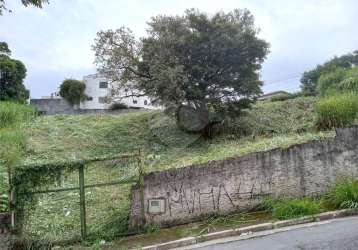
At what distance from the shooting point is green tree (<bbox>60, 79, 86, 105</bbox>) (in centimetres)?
3841

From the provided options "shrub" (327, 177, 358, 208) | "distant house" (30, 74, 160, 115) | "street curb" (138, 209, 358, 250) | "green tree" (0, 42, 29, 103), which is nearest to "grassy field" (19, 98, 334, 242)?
"street curb" (138, 209, 358, 250)

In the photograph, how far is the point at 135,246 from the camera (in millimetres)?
6953

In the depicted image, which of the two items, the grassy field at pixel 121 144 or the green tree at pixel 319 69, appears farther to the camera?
the green tree at pixel 319 69

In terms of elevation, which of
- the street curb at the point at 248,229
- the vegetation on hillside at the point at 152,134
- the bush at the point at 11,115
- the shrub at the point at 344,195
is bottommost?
the street curb at the point at 248,229

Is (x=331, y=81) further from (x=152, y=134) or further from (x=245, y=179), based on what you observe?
(x=245, y=179)

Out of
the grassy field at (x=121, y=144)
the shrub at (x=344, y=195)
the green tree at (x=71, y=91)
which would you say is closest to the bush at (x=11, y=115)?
the grassy field at (x=121, y=144)

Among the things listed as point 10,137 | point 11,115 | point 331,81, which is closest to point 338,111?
point 331,81

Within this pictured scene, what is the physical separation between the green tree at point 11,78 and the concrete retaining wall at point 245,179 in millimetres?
22647

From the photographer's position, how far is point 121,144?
13742 mm

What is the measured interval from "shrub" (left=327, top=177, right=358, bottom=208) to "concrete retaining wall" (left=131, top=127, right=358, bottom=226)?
267 millimetres

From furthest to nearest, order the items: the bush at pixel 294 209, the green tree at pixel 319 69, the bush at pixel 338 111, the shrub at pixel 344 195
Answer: the green tree at pixel 319 69 < the bush at pixel 338 111 < the shrub at pixel 344 195 < the bush at pixel 294 209

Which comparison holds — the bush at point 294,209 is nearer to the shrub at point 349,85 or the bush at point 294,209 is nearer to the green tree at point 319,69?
the shrub at point 349,85

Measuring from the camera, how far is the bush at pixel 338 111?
1185 centimetres

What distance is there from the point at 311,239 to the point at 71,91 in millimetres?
34968
